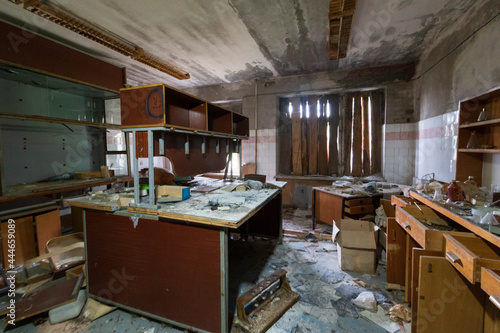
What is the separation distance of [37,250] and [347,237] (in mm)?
4029

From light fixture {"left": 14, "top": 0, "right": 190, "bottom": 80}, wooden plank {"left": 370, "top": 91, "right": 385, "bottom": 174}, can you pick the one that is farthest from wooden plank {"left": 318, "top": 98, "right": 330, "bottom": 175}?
light fixture {"left": 14, "top": 0, "right": 190, "bottom": 80}

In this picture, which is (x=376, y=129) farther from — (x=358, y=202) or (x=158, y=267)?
(x=158, y=267)

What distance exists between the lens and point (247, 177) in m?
3.70

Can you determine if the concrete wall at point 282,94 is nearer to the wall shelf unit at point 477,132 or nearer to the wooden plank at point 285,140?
the wooden plank at point 285,140

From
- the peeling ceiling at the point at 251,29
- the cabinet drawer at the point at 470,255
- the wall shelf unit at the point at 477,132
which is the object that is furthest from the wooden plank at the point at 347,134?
the cabinet drawer at the point at 470,255

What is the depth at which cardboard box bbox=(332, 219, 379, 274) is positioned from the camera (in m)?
2.46

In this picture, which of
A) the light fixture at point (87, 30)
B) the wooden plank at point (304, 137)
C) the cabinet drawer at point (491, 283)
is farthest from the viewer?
the wooden plank at point (304, 137)

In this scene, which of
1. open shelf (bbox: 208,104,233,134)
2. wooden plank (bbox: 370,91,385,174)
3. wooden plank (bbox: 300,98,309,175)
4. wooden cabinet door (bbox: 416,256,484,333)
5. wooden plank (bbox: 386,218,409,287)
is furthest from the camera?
wooden plank (bbox: 300,98,309,175)

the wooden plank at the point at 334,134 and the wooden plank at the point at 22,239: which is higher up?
the wooden plank at the point at 334,134

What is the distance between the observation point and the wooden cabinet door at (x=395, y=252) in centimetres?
216

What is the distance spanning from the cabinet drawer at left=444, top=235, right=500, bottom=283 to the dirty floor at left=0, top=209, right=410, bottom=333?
0.84 meters

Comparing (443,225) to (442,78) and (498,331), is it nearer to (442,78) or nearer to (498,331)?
(498,331)

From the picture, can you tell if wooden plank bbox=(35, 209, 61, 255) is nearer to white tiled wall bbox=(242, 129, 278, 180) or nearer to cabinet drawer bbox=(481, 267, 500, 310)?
white tiled wall bbox=(242, 129, 278, 180)

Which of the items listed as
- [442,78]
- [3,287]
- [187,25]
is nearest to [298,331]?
[3,287]
